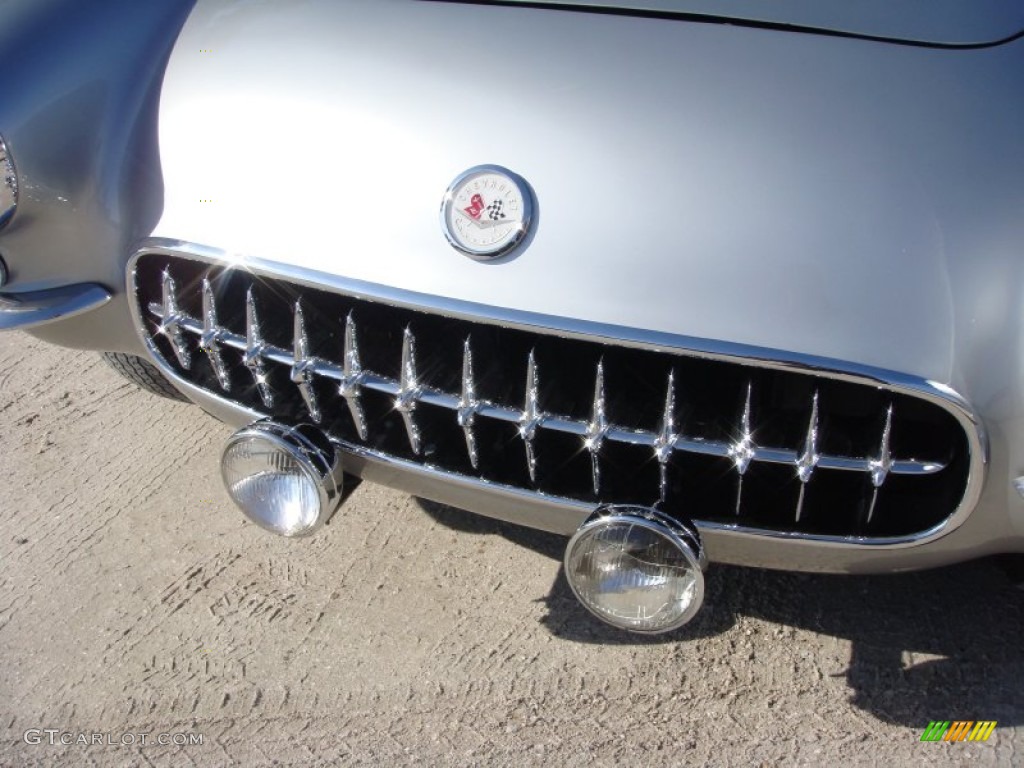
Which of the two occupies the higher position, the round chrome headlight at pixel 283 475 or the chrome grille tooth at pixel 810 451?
the chrome grille tooth at pixel 810 451

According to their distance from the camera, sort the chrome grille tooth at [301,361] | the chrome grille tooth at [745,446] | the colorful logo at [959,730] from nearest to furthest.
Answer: the chrome grille tooth at [745,446]
the chrome grille tooth at [301,361]
the colorful logo at [959,730]

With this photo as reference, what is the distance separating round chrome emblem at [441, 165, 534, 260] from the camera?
5.31ft

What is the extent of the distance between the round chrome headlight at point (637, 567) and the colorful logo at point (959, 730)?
23.8 inches

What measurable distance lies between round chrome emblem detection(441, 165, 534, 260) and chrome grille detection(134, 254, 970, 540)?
0.41ft

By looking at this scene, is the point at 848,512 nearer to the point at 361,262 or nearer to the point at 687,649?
the point at 687,649

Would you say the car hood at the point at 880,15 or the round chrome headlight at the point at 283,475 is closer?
the car hood at the point at 880,15

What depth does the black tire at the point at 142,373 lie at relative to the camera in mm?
2580

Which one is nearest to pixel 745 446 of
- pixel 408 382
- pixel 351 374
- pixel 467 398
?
pixel 467 398

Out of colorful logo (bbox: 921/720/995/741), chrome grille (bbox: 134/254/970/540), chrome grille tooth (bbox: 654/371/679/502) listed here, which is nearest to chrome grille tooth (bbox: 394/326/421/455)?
chrome grille (bbox: 134/254/970/540)

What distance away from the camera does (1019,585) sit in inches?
79.0

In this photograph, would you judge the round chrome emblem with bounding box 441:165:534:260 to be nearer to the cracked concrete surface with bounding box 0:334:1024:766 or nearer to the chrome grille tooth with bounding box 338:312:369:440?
the chrome grille tooth with bounding box 338:312:369:440

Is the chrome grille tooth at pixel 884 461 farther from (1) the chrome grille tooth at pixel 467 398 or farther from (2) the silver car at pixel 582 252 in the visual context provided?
(1) the chrome grille tooth at pixel 467 398

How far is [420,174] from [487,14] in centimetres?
35

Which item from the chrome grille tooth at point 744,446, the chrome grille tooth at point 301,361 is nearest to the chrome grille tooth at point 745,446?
the chrome grille tooth at point 744,446
